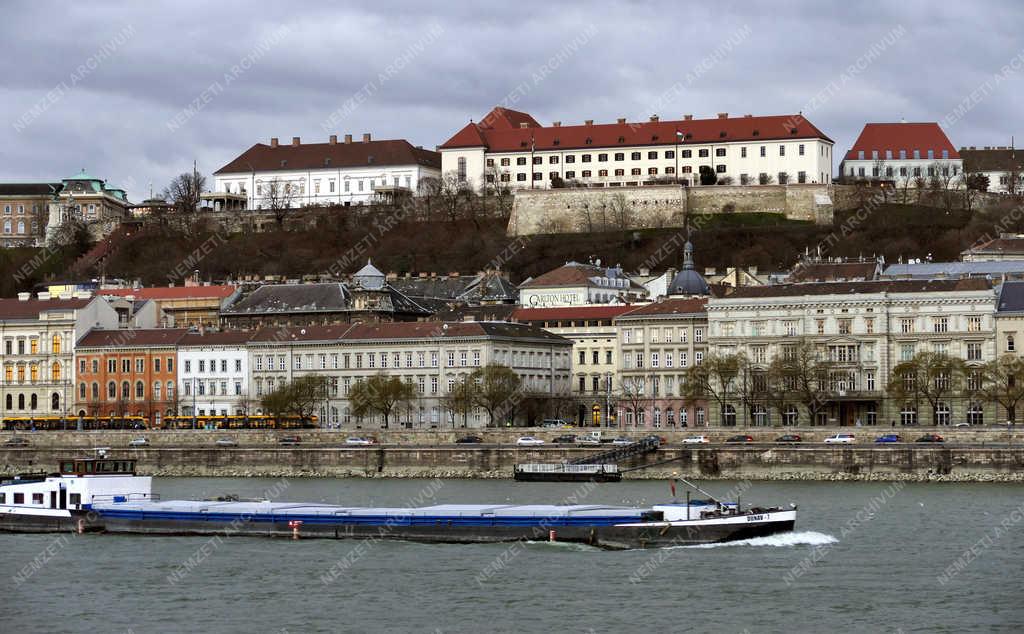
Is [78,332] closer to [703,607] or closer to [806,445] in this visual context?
[806,445]

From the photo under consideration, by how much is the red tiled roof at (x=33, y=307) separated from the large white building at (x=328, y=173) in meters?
46.2

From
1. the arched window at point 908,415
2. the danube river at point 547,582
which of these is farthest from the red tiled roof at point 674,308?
the danube river at point 547,582

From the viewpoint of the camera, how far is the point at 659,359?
10150cm

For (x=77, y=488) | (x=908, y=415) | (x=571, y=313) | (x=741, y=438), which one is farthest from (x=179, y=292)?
(x=77, y=488)

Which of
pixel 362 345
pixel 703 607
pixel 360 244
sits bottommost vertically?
pixel 703 607

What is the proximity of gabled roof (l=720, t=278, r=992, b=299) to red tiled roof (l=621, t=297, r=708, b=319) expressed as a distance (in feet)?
7.39

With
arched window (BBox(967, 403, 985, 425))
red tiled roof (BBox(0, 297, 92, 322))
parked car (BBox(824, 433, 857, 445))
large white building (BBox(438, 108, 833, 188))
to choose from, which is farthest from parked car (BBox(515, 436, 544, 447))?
large white building (BBox(438, 108, 833, 188))

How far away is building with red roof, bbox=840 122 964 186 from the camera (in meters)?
152

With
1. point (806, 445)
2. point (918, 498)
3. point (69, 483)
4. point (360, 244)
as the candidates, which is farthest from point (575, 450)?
point (360, 244)

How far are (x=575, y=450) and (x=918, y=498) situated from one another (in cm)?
1897

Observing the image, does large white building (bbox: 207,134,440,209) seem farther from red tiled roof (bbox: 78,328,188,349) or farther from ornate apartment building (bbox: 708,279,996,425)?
ornate apartment building (bbox: 708,279,996,425)

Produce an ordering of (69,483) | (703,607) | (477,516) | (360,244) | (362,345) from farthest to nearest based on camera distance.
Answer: (360,244), (362,345), (69,483), (477,516), (703,607)

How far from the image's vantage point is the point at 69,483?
62.8m

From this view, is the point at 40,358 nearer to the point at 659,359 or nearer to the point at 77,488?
the point at 659,359
